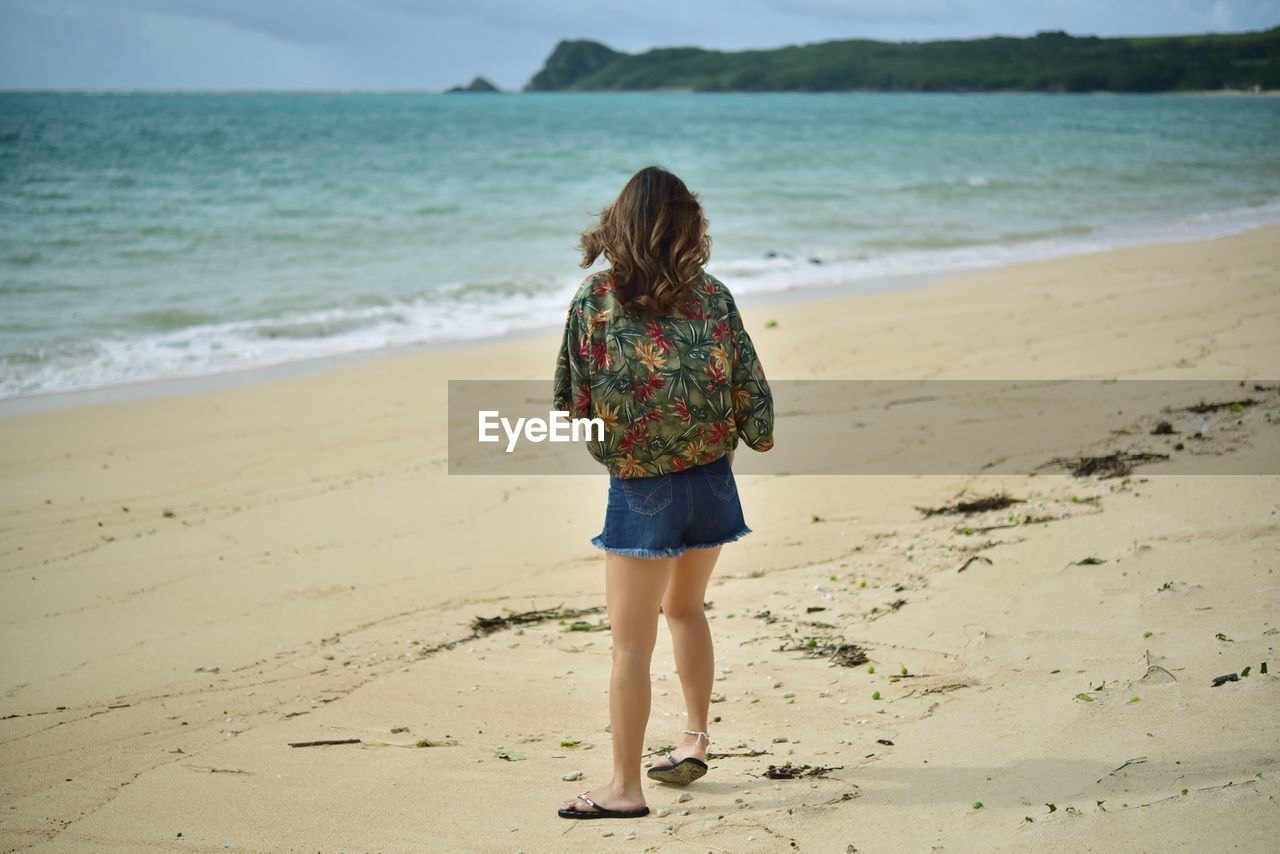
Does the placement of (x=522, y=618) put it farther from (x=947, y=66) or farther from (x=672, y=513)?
(x=947, y=66)

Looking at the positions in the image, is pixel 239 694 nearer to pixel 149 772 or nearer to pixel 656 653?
pixel 149 772

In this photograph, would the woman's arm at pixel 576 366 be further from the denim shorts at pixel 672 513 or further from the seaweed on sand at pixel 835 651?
the seaweed on sand at pixel 835 651

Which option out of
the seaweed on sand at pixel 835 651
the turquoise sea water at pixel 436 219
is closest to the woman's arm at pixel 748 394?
the seaweed on sand at pixel 835 651

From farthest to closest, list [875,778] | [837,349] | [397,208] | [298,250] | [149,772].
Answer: [397,208] < [298,250] < [837,349] < [149,772] < [875,778]

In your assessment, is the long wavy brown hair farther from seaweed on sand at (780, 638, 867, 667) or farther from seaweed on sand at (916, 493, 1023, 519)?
seaweed on sand at (916, 493, 1023, 519)

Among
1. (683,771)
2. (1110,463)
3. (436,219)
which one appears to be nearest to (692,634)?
(683,771)

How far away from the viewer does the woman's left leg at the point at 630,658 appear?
2.99 m

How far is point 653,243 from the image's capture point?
2.78 m

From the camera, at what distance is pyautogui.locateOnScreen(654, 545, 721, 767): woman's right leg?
10.2 feet

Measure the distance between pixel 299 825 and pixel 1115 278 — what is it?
41.3ft

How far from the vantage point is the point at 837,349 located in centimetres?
1002

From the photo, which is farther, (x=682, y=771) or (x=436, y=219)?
(x=436, y=219)

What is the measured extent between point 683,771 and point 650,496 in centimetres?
91

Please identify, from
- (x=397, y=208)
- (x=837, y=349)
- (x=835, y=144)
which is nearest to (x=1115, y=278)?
(x=837, y=349)
